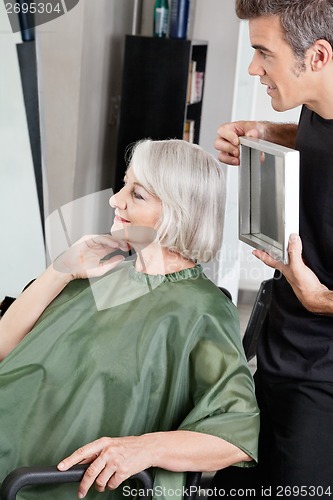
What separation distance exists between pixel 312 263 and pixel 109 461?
2.07 feet

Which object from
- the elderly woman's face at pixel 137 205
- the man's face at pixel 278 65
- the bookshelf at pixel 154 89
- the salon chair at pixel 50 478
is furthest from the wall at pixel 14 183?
the bookshelf at pixel 154 89

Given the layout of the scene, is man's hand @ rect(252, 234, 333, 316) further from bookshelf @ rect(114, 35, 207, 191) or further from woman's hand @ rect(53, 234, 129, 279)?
bookshelf @ rect(114, 35, 207, 191)

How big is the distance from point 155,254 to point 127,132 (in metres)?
2.49

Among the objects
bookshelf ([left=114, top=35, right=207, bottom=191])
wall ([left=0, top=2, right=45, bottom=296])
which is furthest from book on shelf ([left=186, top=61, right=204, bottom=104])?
wall ([left=0, top=2, right=45, bottom=296])

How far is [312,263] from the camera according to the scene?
174 cm

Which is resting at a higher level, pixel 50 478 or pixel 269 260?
pixel 269 260

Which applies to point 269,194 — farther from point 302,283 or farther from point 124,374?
point 124,374

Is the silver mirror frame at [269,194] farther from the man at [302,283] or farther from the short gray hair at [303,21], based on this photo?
the short gray hair at [303,21]

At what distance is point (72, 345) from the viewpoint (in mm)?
1795

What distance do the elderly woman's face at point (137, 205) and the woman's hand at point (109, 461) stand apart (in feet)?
1.69

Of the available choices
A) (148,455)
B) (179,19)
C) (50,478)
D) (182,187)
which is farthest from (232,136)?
(179,19)

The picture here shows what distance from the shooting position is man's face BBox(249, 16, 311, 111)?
1.61m

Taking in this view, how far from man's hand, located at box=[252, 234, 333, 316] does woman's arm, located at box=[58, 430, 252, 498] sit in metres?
0.33

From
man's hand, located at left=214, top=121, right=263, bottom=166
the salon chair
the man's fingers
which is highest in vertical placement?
man's hand, located at left=214, top=121, right=263, bottom=166
